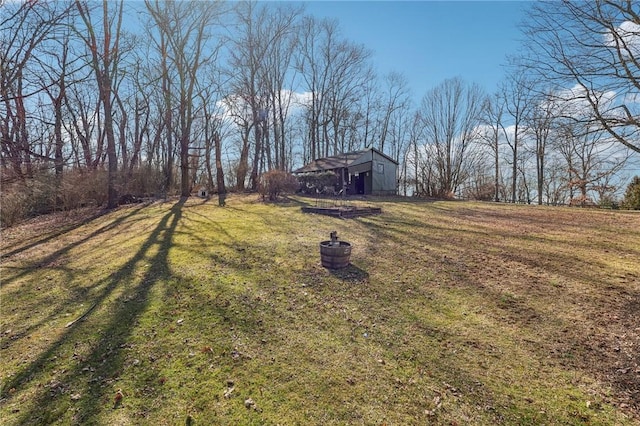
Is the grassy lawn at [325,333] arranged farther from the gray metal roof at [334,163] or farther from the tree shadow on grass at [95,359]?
the gray metal roof at [334,163]

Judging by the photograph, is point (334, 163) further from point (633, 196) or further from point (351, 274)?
point (351, 274)

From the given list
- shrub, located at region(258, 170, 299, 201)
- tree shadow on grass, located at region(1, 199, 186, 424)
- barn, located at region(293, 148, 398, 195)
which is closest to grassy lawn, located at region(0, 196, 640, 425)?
tree shadow on grass, located at region(1, 199, 186, 424)

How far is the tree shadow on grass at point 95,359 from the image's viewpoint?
2.60 meters

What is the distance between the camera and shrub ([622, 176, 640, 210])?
1352cm

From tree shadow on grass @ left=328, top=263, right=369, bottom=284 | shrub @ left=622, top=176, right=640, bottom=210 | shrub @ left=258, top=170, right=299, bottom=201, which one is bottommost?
tree shadow on grass @ left=328, top=263, right=369, bottom=284

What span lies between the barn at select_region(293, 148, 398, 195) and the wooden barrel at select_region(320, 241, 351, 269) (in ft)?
41.1

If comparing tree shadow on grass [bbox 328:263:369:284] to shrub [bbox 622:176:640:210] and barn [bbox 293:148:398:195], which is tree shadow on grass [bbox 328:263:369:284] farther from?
shrub [bbox 622:176:640:210]

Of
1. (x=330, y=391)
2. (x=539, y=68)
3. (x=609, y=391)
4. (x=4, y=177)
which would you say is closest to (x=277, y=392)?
(x=330, y=391)

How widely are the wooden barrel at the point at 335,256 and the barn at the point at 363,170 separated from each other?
41.1 ft

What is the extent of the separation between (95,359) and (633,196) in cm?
1966

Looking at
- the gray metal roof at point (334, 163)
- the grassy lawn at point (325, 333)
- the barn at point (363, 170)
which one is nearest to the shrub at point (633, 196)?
the grassy lawn at point (325, 333)

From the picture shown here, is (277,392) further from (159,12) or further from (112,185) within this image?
(159,12)

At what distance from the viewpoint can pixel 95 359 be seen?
10.6ft

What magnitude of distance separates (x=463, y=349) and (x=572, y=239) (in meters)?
5.66
